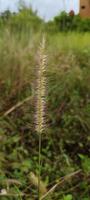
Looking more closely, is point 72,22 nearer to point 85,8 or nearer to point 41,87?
point 85,8

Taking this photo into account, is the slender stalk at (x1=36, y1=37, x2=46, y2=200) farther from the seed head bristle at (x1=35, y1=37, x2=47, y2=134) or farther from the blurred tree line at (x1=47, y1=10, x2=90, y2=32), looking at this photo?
the blurred tree line at (x1=47, y1=10, x2=90, y2=32)

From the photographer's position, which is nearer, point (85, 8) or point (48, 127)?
point (48, 127)

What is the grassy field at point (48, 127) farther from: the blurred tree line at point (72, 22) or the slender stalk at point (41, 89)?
the blurred tree line at point (72, 22)

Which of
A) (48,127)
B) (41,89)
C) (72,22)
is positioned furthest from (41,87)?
(72,22)

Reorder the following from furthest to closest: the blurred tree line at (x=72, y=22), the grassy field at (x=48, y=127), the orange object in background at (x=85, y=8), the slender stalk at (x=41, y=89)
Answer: the orange object in background at (x=85, y=8) → the blurred tree line at (x=72, y=22) → the grassy field at (x=48, y=127) → the slender stalk at (x=41, y=89)

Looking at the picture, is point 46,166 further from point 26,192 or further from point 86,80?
point 86,80

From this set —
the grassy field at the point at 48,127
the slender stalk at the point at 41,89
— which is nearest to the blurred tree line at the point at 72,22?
the grassy field at the point at 48,127

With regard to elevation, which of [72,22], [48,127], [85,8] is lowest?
[48,127]

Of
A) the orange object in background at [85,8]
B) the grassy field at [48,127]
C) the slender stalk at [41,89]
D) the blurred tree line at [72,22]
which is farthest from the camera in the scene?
the orange object in background at [85,8]
